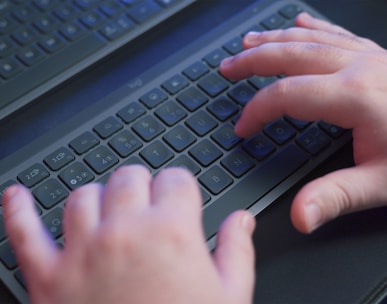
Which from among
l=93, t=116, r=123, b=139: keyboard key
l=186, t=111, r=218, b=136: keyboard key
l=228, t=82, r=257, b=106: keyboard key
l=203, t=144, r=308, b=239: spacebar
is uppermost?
l=93, t=116, r=123, b=139: keyboard key

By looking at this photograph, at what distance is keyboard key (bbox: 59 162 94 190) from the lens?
1.82ft

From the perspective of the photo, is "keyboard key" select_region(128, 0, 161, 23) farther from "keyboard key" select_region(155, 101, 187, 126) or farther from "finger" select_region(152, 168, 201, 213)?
"finger" select_region(152, 168, 201, 213)

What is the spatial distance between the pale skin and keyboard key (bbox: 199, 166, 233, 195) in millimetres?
49

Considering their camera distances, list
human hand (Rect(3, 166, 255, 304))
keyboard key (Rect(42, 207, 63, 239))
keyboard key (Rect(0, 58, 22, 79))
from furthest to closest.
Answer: keyboard key (Rect(0, 58, 22, 79)) → keyboard key (Rect(42, 207, 63, 239)) → human hand (Rect(3, 166, 255, 304))

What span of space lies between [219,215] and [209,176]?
4 cm

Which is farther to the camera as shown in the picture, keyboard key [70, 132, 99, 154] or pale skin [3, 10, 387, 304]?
keyboard key [70, 132, 99, 154]

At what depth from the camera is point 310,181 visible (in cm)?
58

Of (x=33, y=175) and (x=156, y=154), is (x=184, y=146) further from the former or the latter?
(x=33, y=175)

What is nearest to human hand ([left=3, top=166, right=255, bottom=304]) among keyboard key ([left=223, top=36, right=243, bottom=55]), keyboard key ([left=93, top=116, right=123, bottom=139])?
keyboard key ([left=93, top=116, right=123, bottom=139])

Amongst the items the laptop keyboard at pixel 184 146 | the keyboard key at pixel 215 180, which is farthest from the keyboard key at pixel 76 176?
the keyboard key at pixel 215 180

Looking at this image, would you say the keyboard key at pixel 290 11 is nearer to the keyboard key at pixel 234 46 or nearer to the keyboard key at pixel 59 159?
the keyboard key at pixel 234 46

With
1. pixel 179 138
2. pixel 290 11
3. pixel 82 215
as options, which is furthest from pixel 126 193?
pixel 290 11

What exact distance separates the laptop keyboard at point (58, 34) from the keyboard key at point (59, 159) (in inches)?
3.2

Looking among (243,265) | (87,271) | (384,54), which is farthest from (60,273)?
(384,54)
